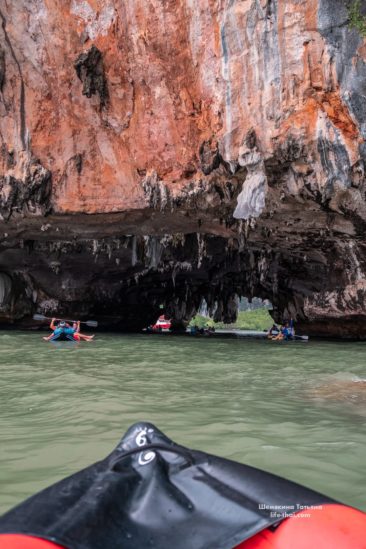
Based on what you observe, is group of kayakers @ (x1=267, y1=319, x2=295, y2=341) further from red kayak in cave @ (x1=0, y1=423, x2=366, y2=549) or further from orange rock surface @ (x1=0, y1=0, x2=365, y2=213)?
red kayak in cave @ (x1=0, y1=423, x2=366, y2=549)

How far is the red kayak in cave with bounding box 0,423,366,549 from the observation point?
163cm

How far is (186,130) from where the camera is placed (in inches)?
453

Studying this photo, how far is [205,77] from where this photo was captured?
10.6m

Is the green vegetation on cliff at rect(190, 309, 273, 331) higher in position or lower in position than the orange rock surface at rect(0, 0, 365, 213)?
lower

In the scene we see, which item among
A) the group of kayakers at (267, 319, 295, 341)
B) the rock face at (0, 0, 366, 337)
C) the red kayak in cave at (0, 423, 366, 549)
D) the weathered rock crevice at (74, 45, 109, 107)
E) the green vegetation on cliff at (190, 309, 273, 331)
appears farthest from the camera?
the green vegetation on cliff at (190, 309, 273, 331)

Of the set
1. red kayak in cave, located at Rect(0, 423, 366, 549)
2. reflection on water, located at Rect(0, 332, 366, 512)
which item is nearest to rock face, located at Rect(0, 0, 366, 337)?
reflection on water, located at Rect(0, 332, 366, 512)

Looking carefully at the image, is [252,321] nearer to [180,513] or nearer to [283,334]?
[283,334]

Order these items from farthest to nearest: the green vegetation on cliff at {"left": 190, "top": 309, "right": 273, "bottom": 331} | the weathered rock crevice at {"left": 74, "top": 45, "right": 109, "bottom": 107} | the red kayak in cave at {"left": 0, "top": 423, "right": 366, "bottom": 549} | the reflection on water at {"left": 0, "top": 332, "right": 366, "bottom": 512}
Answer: the green vegetation on cliff at {"left": 190, "top": 309, "right": 273, "bottom": 331} < the weathered rock crevice at {"left": 74, "top": 45, "right": 109, "bottom": 107} < the reflection on water at {"left": 0, "top": 332, "right": 366, "bottom": 512} < the red kayak in cave at {"left": 0, "top": 423, "right": 366, "bottom": 549}

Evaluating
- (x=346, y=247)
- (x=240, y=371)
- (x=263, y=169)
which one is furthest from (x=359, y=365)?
(x=346, y=247)

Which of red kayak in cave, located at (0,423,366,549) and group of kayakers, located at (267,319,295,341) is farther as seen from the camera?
group of kayakers, located at (267,319,295,341)

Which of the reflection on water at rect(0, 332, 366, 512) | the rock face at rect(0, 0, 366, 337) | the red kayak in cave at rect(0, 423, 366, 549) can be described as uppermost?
the rock face at rect(0, 0, 366, 337)

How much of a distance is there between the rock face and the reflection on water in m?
4.76

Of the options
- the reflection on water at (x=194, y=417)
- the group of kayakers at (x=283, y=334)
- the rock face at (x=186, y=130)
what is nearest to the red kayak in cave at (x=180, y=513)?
the reflection on water at (x=194, y=417)

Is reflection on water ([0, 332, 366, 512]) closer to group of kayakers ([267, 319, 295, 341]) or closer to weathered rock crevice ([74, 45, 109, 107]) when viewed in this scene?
weathered rock crevice ([74, 45, 109, 107])
